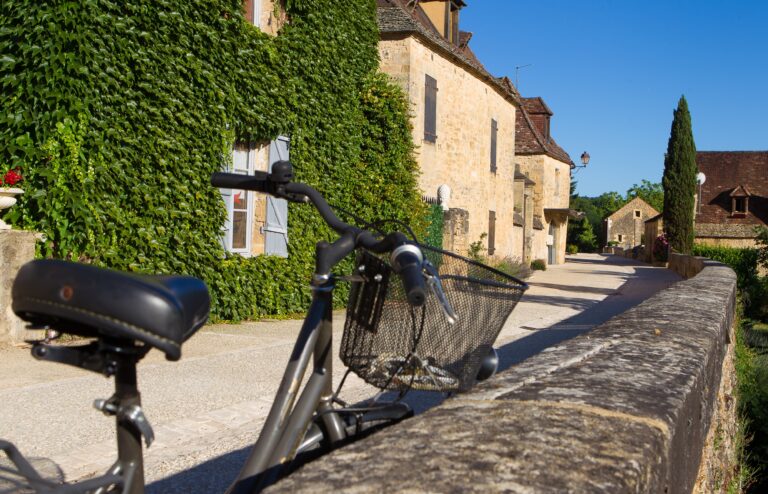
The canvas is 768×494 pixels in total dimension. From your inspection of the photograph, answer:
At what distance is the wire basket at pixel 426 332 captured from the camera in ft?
7.48

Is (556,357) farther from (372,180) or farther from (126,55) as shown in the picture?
(372,180)

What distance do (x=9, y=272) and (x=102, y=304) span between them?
247 inches

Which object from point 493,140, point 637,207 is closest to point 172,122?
point 493,140

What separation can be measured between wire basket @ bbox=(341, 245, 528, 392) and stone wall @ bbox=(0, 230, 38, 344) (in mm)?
5756

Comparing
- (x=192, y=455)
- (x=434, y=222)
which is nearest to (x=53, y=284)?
(x=192, y=455)

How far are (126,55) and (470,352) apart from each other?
23.3 feet

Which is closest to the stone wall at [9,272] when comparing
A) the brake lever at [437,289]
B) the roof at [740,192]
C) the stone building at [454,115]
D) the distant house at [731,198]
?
the brake lever at [437,289]

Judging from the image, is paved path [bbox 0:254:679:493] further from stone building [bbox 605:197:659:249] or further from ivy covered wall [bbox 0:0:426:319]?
stone building [bbox 605:197:659:249]

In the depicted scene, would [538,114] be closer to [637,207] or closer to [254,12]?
[254,12]

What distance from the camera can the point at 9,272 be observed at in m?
7.15

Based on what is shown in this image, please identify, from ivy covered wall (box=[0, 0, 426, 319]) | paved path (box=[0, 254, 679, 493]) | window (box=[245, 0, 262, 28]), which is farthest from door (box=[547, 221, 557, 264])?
paved path (box=[0, 254, 679, 493])

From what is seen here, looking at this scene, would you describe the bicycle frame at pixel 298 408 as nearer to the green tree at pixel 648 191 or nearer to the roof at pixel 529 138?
the roof at pixel 529 138

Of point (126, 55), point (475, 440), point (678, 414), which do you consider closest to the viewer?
point (475, 440)

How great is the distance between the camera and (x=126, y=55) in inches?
328
